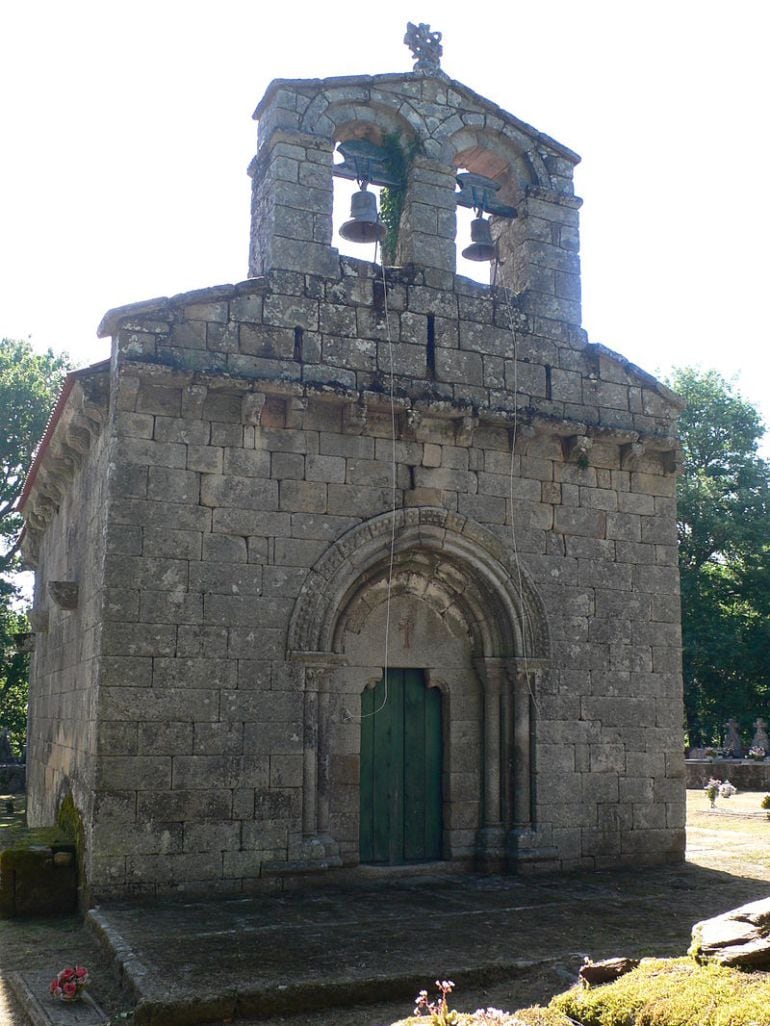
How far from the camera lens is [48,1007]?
17.6ft

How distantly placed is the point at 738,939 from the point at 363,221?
22.9ft

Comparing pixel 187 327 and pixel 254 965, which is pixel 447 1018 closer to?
pixel 254 965

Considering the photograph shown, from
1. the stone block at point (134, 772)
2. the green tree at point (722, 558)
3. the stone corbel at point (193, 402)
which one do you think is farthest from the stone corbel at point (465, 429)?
the green tree at point (722, 558)

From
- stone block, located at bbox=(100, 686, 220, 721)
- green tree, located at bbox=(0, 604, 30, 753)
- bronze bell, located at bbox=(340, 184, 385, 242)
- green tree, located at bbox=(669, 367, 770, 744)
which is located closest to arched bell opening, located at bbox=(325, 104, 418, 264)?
bronze bell, located at bbox=(340, 184, 385, 242)

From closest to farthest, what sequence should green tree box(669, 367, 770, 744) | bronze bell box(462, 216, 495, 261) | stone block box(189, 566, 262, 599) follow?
1. stone block box(189, 566, 262, 599)
2. bronze bell box(462, 216, 495, 261)
3. green tree box(669, 367, 770, 744)

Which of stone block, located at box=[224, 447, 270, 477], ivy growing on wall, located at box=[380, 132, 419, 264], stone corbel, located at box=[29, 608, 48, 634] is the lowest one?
stone corbel, located at box=[29, 608, 48, 634]

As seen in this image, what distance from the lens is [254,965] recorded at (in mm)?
5559

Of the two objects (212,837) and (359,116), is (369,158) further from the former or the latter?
(212,837)

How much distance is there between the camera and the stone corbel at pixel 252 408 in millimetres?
8117

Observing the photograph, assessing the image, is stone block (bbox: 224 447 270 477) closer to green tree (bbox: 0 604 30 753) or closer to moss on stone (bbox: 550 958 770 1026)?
moss on stone (bbox: 550 958 770 1026)

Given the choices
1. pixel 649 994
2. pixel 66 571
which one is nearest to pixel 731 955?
pixel 649 994

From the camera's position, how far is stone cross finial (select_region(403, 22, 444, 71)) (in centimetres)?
Result: 970

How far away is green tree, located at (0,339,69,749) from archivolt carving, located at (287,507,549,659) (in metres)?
15.2

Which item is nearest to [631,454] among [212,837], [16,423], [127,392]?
[127,392]
